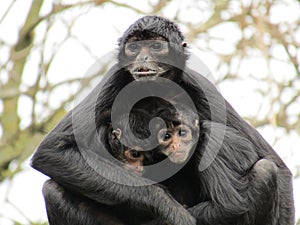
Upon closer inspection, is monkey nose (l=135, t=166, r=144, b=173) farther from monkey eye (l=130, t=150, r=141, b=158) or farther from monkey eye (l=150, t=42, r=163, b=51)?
monkey eye (l=150, t=42, r=163, b=51)

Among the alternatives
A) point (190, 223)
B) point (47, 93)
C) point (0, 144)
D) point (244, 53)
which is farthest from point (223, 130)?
point (0, 144)

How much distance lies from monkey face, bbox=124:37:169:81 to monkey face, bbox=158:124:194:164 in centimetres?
92

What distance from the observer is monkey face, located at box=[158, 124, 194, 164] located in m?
9.21

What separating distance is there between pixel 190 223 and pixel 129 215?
98 centimetres

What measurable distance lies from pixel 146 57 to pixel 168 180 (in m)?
1.74

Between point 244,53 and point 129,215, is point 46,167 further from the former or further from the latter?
point 244,53

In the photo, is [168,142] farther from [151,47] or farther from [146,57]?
[151,47]

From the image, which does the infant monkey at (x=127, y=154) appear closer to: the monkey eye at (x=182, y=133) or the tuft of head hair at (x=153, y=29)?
the monkey eye at (x=182, y=133)

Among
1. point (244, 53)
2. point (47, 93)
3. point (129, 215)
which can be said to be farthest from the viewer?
point (47, 93)

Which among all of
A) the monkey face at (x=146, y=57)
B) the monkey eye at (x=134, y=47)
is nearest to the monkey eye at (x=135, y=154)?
the monkey face at (x=146, y=57)

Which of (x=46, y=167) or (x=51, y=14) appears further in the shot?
(x=51, y=14)

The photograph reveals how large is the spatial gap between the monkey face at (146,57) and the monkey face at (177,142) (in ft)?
3.00

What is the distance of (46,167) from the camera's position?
9523 mm

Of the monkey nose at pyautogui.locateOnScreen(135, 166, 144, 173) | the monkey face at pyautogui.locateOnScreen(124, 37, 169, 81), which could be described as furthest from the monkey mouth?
the monkey nose at pyautogui.locateOnScreen(135, 166, 144, 173)
